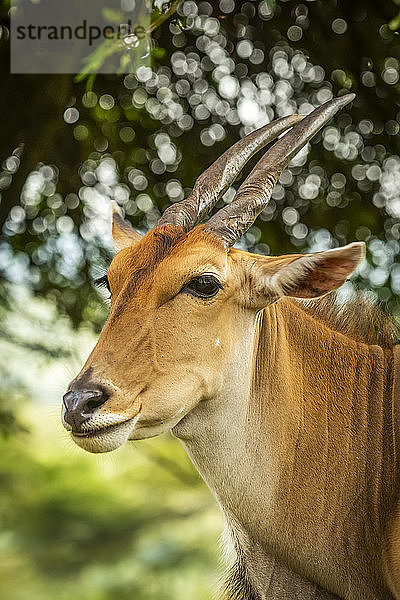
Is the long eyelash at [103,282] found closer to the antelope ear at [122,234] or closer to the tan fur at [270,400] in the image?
the antelope ear at [122,234]

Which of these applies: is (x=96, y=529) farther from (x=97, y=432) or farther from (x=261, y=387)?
(x=97, y=432)

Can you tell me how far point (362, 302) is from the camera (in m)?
3.13

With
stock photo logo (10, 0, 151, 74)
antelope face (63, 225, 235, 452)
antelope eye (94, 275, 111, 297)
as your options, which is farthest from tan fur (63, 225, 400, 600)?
stock photo logo (10, 0, 151, 74)

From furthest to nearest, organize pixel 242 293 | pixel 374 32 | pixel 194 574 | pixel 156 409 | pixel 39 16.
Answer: pixel 194 574, pixel 374 32, pixel 39 16, pixel 242 293, pixel 156 409

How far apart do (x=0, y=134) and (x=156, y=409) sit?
10.5 feet

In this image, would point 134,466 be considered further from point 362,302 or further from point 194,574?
point 362,302

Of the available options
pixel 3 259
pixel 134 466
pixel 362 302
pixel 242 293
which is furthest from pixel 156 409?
pixel 134 466

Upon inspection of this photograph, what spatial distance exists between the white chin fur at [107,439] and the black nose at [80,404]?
63 millimetres

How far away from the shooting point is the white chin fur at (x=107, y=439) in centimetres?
222

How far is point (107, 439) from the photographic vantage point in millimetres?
2230

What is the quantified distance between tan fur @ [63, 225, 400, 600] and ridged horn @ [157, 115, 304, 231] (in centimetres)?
9

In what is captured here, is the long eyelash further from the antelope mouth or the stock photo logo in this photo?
the stock photo logo

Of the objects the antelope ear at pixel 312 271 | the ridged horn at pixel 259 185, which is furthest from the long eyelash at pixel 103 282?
the antelope ear at pixel 312 271

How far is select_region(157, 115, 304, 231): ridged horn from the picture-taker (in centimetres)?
271
